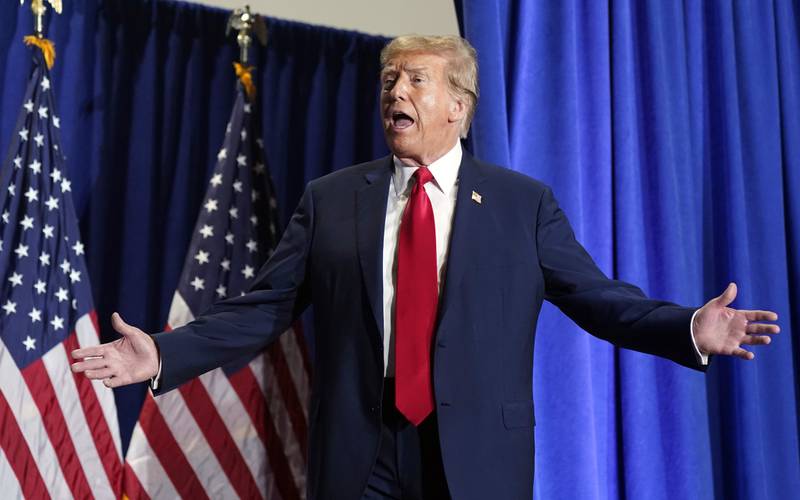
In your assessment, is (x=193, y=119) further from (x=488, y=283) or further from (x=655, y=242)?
(x=488, y=283)

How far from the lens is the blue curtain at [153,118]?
10.7 feet

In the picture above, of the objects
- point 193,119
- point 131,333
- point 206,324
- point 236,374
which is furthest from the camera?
point 193,119

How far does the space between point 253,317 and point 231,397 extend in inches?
46.6

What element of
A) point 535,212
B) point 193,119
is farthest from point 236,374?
point 535,212

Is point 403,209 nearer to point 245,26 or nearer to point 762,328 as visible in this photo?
point 762,328

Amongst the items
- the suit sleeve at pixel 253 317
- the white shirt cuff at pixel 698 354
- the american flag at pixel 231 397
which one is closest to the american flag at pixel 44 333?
the american flag at pixel 231 397

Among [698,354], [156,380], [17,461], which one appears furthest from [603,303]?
[17,461]

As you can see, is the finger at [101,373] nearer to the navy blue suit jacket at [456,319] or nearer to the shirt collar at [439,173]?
the navy blue suit jacket at [456,319]

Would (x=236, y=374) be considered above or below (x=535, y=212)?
below

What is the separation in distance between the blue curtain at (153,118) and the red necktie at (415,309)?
174 cm

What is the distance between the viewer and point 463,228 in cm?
184

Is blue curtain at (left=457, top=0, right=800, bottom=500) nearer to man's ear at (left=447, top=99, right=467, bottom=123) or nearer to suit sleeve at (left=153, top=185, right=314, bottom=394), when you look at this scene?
man's ear at (left=447, top=99, right=467, bottom=123)

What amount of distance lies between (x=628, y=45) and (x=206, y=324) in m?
1.64

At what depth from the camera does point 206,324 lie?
6.23 ft
